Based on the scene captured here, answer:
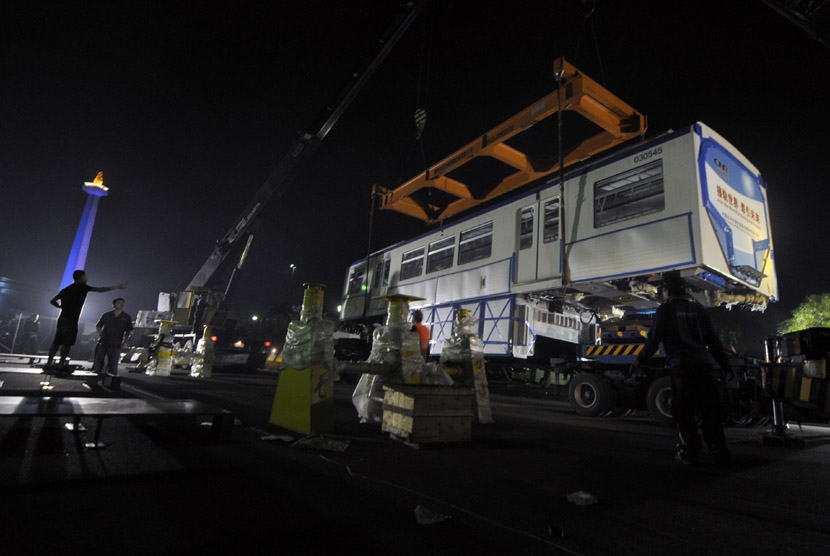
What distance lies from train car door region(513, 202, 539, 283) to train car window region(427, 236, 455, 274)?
2536mm

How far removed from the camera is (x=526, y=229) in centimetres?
1012

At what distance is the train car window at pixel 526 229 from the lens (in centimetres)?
999

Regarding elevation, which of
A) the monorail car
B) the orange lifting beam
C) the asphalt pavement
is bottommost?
the asphalt pavement

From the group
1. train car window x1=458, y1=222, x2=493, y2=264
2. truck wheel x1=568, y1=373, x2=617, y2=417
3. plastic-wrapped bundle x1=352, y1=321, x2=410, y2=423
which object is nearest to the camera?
plastic-wrapped bundle x1=352, y1=321, x2=410, y2=423

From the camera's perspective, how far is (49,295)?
27359 millimetres

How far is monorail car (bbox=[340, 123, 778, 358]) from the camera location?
7.25 m

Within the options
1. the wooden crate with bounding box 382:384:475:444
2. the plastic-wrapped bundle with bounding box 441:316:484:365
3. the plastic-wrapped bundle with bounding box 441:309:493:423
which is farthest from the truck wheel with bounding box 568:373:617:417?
the wooden crate with bounding box 382:384:475:444

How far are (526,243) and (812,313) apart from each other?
23.6 metres

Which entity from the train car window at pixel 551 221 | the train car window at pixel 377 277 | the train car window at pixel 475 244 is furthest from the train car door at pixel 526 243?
the train car window at pixel 377 277

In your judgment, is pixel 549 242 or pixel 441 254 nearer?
pixel 549 242

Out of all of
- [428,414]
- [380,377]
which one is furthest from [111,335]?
[428,414]

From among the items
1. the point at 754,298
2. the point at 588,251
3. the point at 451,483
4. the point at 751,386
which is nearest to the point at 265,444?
the point at 451,483

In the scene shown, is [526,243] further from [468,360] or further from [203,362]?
[203,362]

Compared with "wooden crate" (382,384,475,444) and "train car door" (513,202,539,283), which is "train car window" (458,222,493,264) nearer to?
"train car door" (513,202,539,283)
